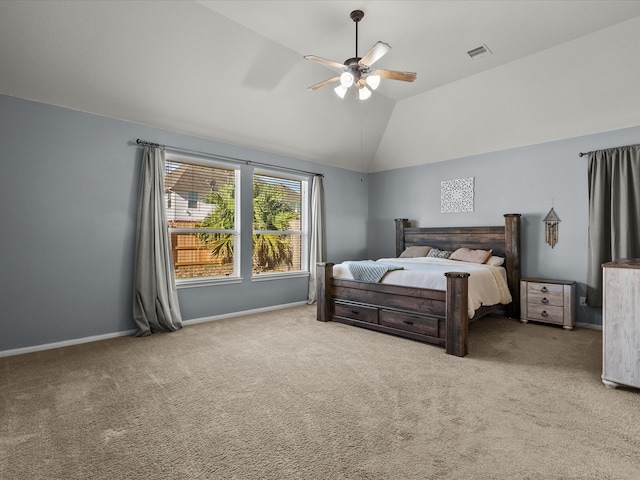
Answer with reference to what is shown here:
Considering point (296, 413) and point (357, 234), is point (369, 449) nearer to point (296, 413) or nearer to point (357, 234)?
point (296, 413)

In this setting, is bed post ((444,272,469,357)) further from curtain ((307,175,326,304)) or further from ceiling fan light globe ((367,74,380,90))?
curtain ((307,175,326,304))

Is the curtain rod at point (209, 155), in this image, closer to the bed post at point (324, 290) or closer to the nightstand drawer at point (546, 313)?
the bed post at point (324, 290)

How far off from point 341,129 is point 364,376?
3.97 m

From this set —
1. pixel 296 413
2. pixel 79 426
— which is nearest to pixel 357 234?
pixel 296 413

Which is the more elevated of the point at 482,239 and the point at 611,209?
the point at 611,209

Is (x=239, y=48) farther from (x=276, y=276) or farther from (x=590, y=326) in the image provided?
(x=590, y=326)

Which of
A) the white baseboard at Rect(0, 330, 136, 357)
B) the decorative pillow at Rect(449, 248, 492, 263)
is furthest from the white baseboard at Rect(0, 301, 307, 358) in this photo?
the decorative pillow at Rect(449, 248, 492, 263)

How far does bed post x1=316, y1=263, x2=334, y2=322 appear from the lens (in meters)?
4.36

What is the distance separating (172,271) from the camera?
4.03m

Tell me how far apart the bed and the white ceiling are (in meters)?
1.55

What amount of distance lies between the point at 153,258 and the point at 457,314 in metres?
3.35

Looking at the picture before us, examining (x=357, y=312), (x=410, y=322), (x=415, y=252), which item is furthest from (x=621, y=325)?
(x=415, y=252)

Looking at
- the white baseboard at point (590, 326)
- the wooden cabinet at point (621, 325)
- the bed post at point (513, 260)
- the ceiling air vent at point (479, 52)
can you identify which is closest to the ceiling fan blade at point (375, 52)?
the ceiling air vent at point (479, 52)

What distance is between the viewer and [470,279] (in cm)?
353
